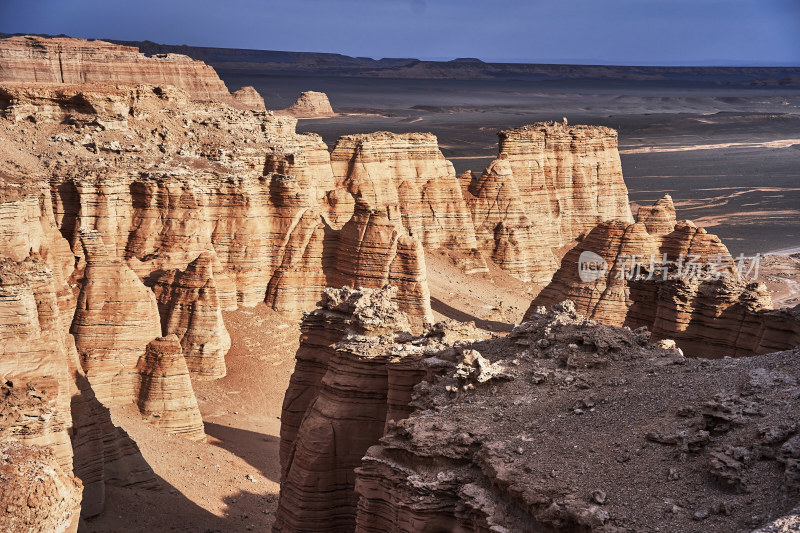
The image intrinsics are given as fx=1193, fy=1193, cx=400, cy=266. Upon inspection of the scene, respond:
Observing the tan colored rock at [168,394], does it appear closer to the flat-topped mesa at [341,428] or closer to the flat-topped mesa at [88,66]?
the flat-topped mesa at [341,428]

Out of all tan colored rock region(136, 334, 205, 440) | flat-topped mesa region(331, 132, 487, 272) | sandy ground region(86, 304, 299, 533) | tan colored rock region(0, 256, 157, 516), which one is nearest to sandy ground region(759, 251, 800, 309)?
flat-topped mesa region(331, 132, 487, 272)

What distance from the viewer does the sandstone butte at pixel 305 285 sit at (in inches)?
646

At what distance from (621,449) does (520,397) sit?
8.61 ft

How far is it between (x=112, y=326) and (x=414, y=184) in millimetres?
25103

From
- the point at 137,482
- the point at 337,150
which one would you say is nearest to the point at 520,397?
the point at 137,482

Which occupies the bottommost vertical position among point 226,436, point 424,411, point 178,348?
point 226,436

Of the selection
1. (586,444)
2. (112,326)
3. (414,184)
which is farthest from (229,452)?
(414,184)

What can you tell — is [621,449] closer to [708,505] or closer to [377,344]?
[708,505]

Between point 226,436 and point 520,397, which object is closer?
point 520,397

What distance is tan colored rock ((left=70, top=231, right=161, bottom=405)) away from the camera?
1336 inches

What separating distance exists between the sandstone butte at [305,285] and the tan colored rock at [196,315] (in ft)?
0.24

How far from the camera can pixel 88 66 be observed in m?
68.8

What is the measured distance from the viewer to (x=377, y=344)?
20031 mm

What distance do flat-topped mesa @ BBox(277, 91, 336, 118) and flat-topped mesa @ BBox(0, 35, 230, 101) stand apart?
89.8 m
